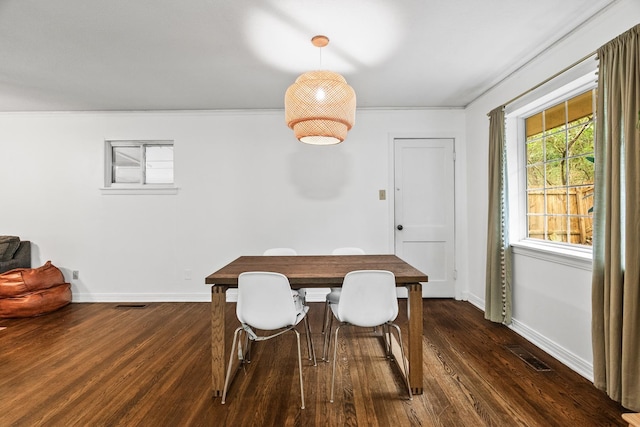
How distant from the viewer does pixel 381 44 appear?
249 centimetres

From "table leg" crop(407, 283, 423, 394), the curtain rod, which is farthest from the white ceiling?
"table leg" crop(407, 283, 423, 394)

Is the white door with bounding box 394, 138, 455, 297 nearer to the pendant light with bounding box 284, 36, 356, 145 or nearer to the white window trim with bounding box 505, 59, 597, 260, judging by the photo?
the white window trim with bounding box 505, 59, 597, 260

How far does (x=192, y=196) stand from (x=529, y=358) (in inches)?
158

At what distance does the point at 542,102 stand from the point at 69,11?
12.4 feet

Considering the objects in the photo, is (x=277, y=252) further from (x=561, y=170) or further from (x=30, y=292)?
(x=30, y=292)

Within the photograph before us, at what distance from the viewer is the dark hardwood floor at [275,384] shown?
1.80 m

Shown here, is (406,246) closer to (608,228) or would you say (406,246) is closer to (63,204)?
(608,228)

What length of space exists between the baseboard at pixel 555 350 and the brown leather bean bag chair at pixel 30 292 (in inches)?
203

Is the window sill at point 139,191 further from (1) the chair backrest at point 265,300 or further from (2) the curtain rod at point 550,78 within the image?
(2) the curtain rod at point 550,78

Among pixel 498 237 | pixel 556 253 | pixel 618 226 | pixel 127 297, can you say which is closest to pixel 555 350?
pixel 556 253

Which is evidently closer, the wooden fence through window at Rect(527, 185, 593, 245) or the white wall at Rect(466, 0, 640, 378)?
the white wall at Rect(466, 0, 640, 378)

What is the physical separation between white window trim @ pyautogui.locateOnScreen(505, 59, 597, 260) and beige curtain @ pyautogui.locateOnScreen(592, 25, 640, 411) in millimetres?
302

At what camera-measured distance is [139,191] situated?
4102 millimetres

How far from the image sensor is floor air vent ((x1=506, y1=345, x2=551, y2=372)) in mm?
2342
